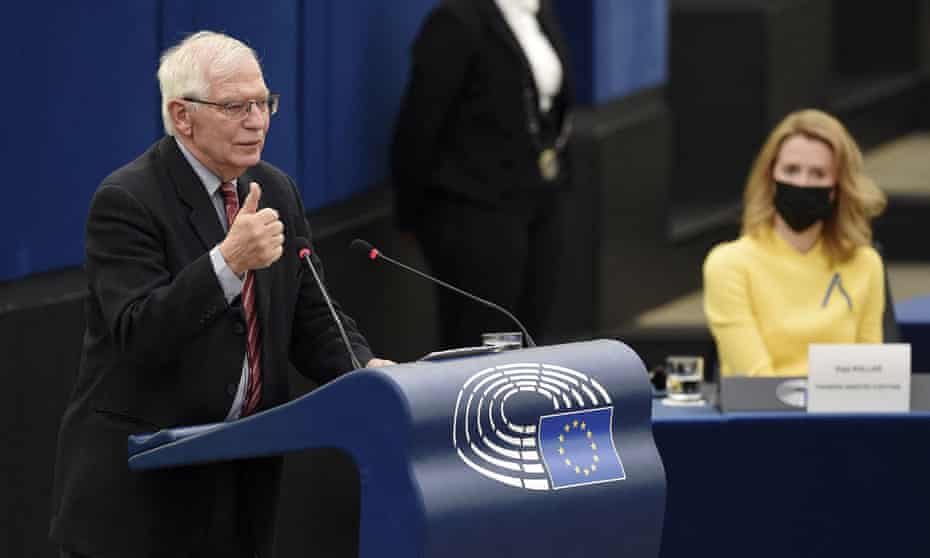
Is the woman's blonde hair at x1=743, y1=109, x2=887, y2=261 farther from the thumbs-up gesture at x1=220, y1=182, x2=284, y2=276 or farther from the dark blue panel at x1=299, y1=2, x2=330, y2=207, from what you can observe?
the thumbs-up gesture at x1=220, y1=182, x2=284, y2=276

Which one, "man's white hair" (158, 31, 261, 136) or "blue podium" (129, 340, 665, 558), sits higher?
"man's white hair" (158, 31, 261, 136)

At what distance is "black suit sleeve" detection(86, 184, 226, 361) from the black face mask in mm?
2255

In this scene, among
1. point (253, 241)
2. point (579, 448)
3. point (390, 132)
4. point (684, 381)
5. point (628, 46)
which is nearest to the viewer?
point (253, 241)

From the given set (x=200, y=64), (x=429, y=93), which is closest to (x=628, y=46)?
(x=429, y=93)

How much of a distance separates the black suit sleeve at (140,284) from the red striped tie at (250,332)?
0.15m

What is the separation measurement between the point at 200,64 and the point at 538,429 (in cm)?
83

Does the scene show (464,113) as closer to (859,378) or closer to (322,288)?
(859,378)

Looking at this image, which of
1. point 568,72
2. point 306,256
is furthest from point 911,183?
point 306,256

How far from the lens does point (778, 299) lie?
17.0 ft

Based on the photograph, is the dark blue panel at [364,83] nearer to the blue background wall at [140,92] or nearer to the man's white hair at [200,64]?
the blue background wall at [140,92]

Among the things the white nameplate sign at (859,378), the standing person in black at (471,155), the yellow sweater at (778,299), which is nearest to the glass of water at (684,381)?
the white nameplate sign at (859,378)

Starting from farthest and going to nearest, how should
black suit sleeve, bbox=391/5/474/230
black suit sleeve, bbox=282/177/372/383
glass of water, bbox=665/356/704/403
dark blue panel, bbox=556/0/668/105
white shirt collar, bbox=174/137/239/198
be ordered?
dark blue panel, bbox=556/0/668/105 → black suit sleeve, bbox=391/5/474/230 → glass of water, bbox=665/356/704/403 → black suit sleeve, bbox=282/177/372/383 → white shirt collar, bbox=174/137/239/198

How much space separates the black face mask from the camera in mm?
5145

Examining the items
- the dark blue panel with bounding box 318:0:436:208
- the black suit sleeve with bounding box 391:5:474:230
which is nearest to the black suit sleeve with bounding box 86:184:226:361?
the dark blue panel with bounding box 318:0:436:208
